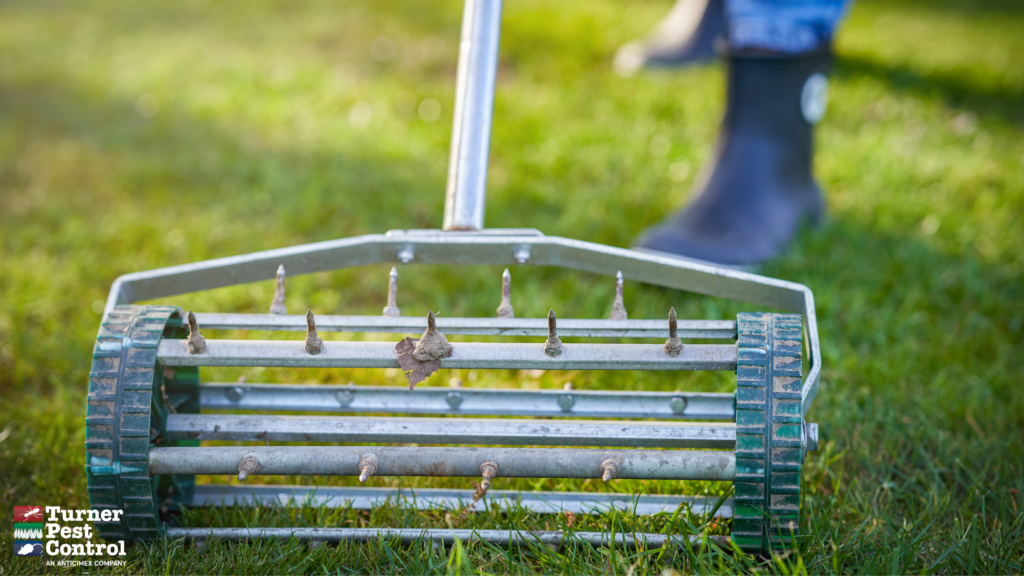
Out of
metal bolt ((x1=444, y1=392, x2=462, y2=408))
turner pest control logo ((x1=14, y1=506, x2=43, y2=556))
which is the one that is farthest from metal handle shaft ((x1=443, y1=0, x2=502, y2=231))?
turner pest control logo ((x1=14, y1=506, x2=43, y2=556))

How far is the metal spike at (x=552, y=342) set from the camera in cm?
127

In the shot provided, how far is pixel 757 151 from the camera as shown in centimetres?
259

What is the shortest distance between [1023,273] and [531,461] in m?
2.02

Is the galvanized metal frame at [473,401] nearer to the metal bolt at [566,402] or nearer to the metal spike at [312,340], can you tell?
the metal bolt at [566,402]

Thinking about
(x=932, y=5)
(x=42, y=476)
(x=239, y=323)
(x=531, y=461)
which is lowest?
(x=42, y=476)

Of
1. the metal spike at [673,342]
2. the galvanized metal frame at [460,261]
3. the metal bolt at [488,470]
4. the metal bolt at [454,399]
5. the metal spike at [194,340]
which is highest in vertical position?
the galvanized metal frame at [460,261]

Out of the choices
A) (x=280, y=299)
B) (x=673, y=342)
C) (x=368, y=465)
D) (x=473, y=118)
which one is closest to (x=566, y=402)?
(x=673, y=342)

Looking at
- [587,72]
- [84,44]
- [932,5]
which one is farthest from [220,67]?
[932,5]

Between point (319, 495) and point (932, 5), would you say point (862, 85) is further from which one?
point (319, 495)

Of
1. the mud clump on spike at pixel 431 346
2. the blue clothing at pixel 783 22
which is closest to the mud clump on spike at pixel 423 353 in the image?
the mud clump on spike at pixel 431 346

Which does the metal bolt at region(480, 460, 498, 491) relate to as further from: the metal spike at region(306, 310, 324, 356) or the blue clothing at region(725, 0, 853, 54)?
the blue clothing at region(725, 0, 853, 54)

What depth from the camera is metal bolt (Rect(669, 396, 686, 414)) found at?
1.49 m

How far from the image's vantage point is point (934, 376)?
6.50 feet

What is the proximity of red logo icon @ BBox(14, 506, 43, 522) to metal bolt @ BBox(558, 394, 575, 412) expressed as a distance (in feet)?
3.39
